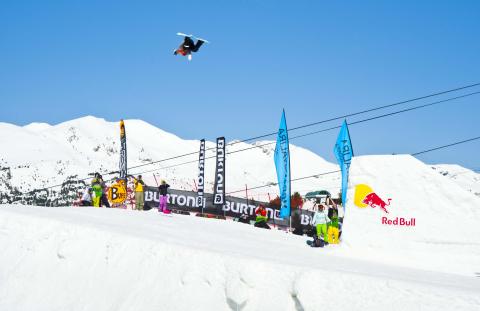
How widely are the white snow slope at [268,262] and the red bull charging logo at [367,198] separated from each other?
0.13 metres

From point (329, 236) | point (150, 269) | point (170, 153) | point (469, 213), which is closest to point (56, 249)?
point (150, 269)

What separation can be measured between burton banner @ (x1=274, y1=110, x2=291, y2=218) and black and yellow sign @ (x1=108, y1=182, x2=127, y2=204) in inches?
351

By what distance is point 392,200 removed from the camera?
13.0 meters

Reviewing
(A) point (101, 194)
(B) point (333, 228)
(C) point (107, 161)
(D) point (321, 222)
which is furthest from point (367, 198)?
(C) point (107, 161)

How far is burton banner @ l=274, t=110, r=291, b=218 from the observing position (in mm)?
22078

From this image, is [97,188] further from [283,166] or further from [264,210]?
[283,166]

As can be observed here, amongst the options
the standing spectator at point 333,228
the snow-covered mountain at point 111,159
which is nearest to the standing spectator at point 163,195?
the standing spectator at point 333,228

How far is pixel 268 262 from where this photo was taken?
845cm

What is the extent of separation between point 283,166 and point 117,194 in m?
9.49

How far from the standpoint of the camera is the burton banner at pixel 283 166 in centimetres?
2208

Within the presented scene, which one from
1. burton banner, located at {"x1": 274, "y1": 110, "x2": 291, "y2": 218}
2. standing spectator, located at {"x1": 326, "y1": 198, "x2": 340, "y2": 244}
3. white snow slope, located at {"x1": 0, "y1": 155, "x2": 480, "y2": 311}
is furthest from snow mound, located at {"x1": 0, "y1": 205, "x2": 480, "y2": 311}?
burton banner, located at {"x1": 274, "y1": 110, "x2": 291, "y2": 218}

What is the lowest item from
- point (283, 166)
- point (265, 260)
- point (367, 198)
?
point (265, 260)

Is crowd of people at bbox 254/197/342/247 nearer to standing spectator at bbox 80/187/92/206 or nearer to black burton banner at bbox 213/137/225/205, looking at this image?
black burton banner at bbox 213/137/225/205

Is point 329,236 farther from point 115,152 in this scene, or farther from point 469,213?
point 115,152
